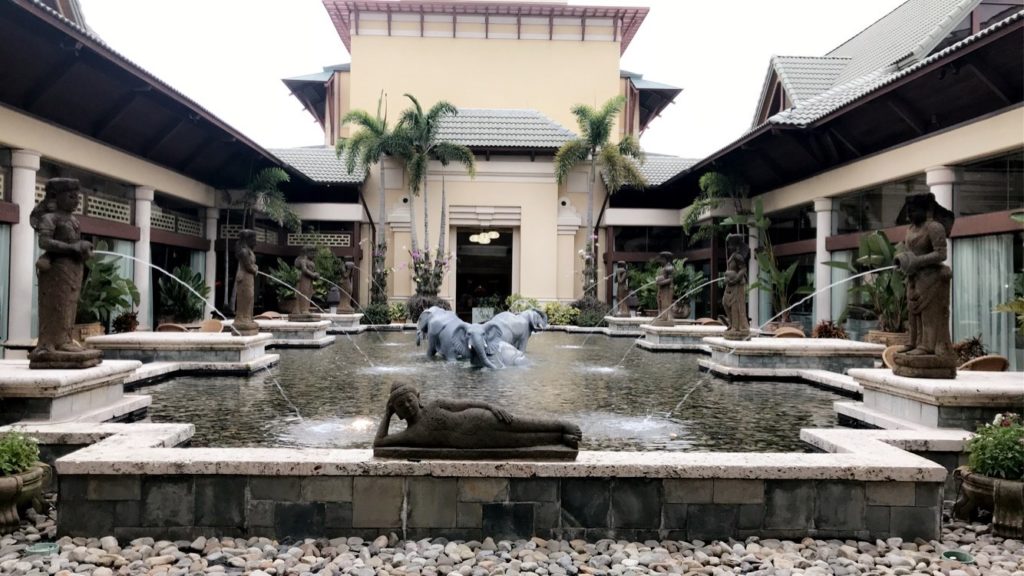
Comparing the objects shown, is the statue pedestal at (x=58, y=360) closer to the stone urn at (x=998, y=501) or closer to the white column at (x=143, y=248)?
the stone urn at (x=998, y=501)

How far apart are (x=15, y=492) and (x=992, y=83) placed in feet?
47.7

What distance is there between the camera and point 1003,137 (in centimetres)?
1236

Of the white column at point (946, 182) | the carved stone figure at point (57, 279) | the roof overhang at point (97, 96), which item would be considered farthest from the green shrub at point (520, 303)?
the carved stone figure at point (57, 279)

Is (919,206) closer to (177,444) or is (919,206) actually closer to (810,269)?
(177,444)

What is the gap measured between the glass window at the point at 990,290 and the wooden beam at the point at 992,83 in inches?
91.8

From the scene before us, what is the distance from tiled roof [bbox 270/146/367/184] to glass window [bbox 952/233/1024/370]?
21.6 m

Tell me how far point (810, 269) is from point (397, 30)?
23.8 m

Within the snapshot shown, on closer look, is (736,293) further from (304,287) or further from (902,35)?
(902,35)

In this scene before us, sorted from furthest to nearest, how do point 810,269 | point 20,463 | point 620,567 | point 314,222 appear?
point 314,222 < point 810,269 < point 20,463 < point 620,567

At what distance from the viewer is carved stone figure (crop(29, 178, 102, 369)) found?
6926 mm

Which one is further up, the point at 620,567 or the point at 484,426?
the point at 484,426

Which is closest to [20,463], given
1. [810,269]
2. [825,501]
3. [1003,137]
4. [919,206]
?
[825,501]

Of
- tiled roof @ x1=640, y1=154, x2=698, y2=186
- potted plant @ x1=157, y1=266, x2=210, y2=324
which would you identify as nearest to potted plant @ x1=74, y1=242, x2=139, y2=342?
potted plant @ x1=157, y1=266, x2=210, y2=324

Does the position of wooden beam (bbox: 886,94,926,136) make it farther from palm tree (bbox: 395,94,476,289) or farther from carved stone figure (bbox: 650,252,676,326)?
palm tree (bbox: 395,94,476,289)
